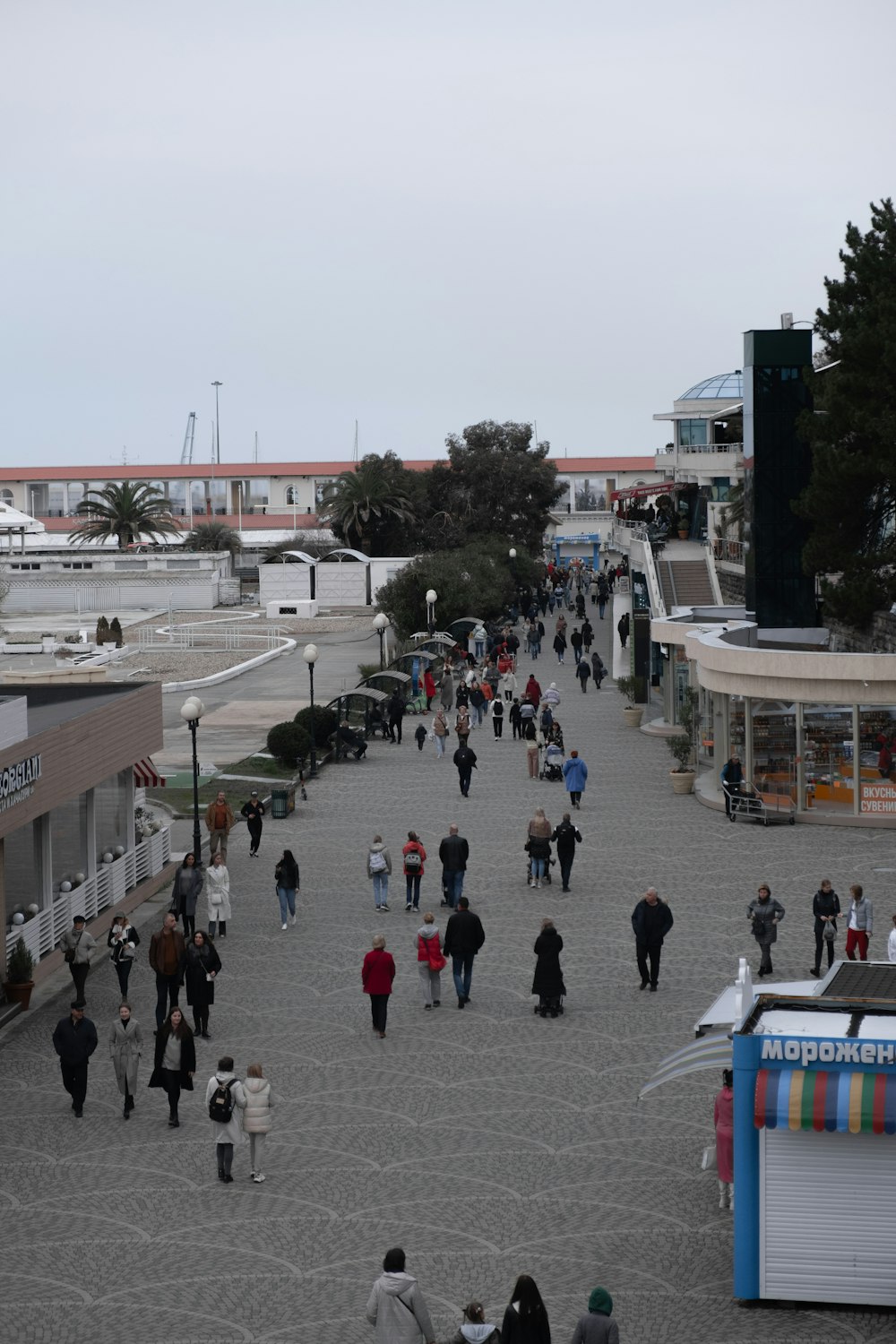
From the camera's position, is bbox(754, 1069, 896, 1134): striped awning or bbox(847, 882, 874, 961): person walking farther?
bbox(847, 882, 874, 961): person walking

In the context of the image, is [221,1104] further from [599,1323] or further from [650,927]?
[650,927]

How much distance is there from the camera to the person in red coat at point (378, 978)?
1680 centimetres

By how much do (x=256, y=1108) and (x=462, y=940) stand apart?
4961 mm

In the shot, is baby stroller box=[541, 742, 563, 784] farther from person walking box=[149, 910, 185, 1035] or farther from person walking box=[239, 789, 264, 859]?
person walking box=[149, 910, 185, 1035]

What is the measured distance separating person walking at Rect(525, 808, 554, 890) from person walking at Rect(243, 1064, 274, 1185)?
1067 cm

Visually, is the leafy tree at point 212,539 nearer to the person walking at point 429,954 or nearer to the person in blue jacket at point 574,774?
the person in blue jacket at point 574,774

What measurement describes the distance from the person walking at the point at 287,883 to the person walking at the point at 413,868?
4.89 feet

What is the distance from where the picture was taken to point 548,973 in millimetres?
17484

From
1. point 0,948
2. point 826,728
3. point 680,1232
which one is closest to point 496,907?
point 0,948

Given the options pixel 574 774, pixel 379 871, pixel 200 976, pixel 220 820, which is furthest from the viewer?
pixel 574 774

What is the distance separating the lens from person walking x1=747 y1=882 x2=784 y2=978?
737 inches

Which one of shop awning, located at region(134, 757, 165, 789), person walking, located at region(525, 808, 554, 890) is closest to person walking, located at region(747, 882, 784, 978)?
person walking, located at region(525, 808, 554, 890)

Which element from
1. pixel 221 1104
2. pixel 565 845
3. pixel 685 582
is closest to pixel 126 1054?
pixel 221 1104

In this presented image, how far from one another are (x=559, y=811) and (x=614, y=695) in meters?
20.4
